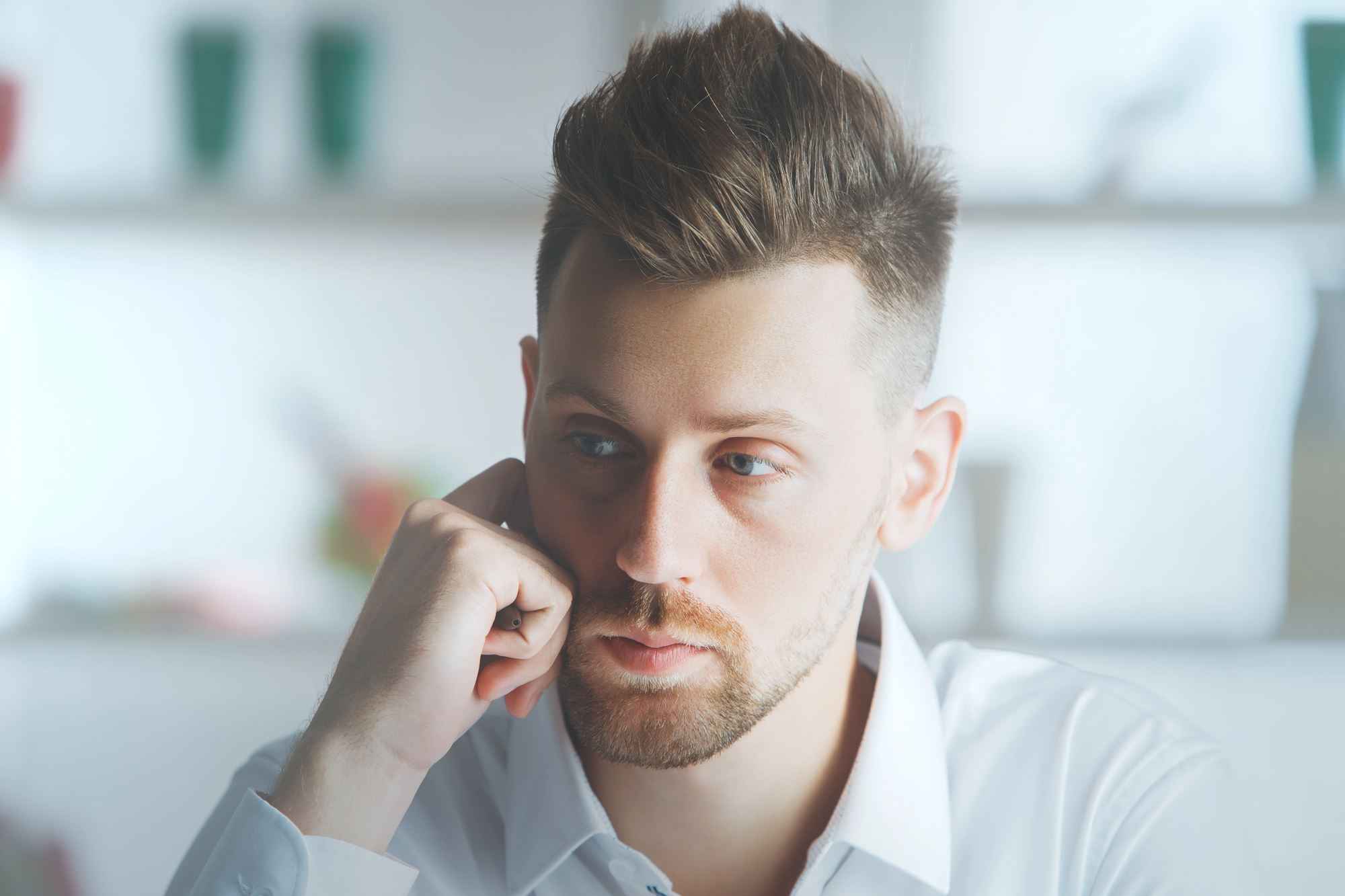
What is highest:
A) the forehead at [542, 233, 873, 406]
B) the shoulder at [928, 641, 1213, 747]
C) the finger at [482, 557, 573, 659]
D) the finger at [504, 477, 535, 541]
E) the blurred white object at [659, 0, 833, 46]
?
the blurred white object at [659, 0, 833, 46]

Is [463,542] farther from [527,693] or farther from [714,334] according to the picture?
[714,334]

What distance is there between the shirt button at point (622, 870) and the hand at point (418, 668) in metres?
0.21

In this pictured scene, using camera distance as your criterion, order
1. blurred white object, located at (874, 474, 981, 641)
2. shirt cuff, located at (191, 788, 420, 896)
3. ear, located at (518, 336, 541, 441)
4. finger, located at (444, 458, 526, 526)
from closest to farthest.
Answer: shirt cuff, located at (191, 788, 420, 896)
finger, located at (444, 458, 526, 526)
ear, located at (518, 336, 541, 441)
blurred white object, located at (874, 474, 981, 641)

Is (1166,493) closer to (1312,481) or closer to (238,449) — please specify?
(1312,481)

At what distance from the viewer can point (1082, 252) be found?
6.30 ft

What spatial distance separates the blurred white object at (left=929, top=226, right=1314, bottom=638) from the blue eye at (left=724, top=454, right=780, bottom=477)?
103 centimetres

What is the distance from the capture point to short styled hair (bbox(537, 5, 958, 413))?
3.38ft

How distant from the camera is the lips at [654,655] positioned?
979 mm

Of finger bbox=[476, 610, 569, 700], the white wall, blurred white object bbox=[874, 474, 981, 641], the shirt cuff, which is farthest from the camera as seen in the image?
the white wall

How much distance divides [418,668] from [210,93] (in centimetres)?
150

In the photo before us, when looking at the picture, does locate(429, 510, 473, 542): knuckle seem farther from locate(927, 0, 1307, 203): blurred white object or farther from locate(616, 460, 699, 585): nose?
locate(927, 0, 1307, 203): blurred white object

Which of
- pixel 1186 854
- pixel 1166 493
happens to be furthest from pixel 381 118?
pixel 1186 854

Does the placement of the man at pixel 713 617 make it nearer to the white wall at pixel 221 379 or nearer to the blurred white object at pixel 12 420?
the white wall at pixel 221 379

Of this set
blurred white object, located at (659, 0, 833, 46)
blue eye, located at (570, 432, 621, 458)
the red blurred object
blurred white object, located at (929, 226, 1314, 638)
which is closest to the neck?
blue eye, located at (570, 432, 621, 458)
